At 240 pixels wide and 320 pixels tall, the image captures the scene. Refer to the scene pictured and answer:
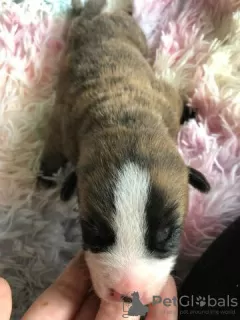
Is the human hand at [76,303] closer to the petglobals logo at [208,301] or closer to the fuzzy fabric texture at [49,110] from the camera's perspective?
the petglobals logo at [208,301]

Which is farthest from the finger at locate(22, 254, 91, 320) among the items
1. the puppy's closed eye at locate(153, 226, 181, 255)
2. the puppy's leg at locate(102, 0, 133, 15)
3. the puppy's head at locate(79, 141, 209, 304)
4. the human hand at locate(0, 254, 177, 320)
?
the puppy's leg at locate(102, 0, 133, 15)

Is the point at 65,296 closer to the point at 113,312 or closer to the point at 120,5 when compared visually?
the point at 113,312

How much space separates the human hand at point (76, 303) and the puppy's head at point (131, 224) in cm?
10

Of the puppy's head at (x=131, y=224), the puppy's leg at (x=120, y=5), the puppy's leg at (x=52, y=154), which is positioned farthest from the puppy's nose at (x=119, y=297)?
the puppy's leg at (x=120, y=5)

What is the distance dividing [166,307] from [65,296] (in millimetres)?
A: 229

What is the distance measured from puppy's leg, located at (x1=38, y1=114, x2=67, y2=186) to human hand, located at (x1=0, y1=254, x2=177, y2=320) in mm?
458

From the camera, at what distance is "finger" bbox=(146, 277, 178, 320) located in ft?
3.75

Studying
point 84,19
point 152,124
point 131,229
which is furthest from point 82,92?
point 131,229

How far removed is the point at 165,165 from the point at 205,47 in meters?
0.83

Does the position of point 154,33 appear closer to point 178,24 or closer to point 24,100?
point 178,24

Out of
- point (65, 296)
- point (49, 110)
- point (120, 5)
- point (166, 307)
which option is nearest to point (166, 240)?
point (166, 307)

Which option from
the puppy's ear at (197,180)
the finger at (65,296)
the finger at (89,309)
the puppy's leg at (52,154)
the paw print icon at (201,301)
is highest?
the puppy's ear at (197,180)

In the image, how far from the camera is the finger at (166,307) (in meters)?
1.14

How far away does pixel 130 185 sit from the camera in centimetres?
103
